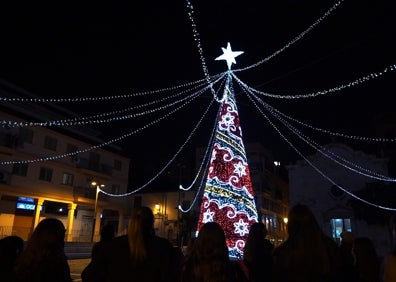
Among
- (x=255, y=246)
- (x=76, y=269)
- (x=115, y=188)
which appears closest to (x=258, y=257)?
(x=255, y=246)

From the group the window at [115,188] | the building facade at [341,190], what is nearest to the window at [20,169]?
the window at [115,188]

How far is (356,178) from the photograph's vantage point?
101 ft

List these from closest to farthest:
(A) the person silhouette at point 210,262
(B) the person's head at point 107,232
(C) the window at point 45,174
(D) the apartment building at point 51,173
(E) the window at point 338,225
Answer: (A) the person silhouette at point 210,262 → (B) the person's head at point 107,232 → (D) the apartment building at point 51,173 → (C) the window at point 45,174 → (E) the window at point 338,225

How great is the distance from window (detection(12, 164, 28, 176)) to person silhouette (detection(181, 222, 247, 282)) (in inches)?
1071

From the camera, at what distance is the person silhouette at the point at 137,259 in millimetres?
3359

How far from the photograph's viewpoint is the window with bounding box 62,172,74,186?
30928 mm

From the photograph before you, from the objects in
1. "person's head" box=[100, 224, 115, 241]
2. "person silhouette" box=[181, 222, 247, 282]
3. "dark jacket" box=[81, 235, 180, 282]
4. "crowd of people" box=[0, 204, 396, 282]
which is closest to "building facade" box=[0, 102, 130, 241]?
"person's head" box=[100, 224, 115, 241]

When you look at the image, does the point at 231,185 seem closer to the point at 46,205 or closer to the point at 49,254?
the point at 49,254

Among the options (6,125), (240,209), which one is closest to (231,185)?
(240,209)

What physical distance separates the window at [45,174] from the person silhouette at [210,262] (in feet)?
93.4

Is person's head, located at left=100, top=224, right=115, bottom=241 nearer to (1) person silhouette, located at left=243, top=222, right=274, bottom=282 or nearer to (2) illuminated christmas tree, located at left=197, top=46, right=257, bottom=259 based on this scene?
(1) person silhouette, located at left=243, top=222, right=274, bottom=282

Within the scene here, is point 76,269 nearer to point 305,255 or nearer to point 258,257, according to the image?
point 258,257

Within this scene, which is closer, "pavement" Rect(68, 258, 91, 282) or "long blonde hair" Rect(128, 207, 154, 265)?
"long blonde hair" Rect(128, 207, 154, 265)

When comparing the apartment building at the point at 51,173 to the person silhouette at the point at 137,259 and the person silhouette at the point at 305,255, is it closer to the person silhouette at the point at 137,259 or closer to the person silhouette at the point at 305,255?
the person silhouette at the point at 137,259
